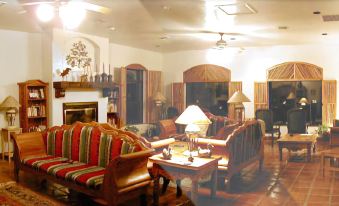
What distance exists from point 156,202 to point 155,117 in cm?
100

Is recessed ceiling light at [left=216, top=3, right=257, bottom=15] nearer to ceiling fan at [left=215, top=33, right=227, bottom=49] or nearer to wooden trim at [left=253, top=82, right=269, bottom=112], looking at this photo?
ceiling fan at [left=215, top=33, right=227, bottom=49]

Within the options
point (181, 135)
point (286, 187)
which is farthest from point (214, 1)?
point (286, 187)

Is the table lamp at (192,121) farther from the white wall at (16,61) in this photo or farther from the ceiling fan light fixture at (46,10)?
the white wall at (16,61)

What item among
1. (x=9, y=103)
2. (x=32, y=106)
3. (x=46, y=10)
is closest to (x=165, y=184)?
(x=46, y=10)

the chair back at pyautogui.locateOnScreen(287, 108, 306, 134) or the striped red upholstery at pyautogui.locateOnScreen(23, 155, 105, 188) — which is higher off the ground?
the chair back at pyautogui.locateOnScreen(287, 108, 306, 134)

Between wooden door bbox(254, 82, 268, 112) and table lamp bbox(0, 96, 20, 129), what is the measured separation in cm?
380

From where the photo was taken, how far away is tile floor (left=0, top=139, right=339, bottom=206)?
1213mm

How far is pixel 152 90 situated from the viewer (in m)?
1.31

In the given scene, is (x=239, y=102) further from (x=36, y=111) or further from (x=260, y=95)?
(x=36, y=111)

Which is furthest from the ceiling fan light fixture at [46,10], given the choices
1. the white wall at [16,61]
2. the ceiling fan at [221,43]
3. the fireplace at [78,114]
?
the white wall at [16,61]

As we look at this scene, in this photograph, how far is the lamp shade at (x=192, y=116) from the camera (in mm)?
1327

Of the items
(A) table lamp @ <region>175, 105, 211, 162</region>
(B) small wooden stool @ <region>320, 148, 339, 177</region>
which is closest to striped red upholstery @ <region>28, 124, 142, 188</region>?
(A) table lamp @ <region>175, 105, 211, 162</region>

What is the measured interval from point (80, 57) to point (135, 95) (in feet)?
3.39

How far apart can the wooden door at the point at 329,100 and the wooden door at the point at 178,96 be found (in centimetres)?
54
